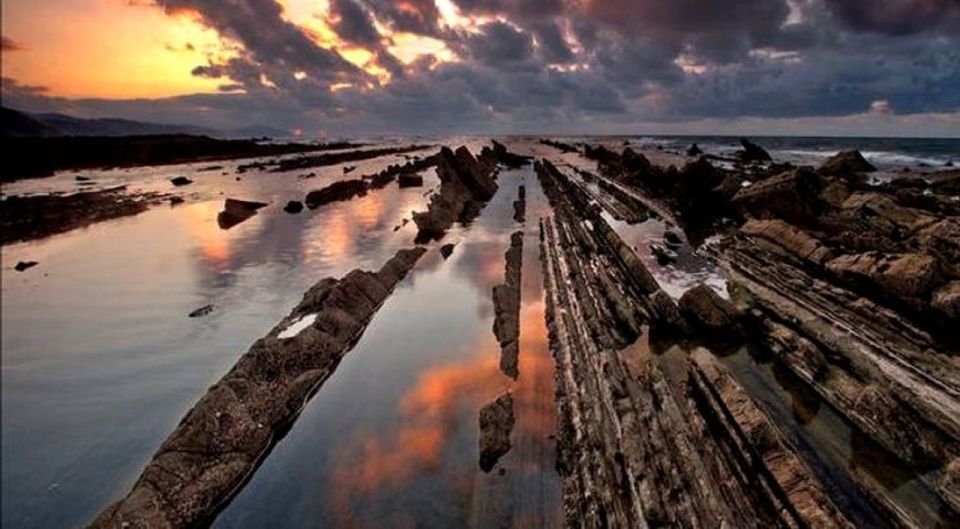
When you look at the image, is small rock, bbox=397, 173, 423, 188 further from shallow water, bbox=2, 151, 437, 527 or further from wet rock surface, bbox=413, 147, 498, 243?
shallow water, bbox=2, 151, 437, 527

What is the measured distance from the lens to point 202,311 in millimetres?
22734

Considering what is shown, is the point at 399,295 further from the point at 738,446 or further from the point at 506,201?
the point at 506,201

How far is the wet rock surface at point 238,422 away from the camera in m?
11.0

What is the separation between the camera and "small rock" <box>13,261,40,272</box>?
26.7 meters

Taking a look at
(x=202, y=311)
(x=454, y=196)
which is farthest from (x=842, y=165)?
(x=202, y=311)

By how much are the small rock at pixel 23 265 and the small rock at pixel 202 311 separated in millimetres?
11588

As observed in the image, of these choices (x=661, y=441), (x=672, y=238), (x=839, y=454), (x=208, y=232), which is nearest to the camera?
(x=661, y=441)

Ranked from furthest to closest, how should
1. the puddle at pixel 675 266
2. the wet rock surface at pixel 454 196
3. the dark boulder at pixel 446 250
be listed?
1. the wet rock surface at pixel 454 196
2. the dark boulder at pixel 446 250
3. the puddle at pixel 675 266

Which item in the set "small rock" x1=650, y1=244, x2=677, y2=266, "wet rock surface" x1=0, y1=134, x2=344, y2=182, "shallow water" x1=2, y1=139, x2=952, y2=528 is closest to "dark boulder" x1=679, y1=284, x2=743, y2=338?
"shallow water" x1=2, y1=139, x2=952, y2=528

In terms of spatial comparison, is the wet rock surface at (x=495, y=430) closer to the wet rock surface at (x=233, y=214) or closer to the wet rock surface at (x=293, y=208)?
the wet rock surface at (x=233, y=214)

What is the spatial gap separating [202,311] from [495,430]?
15644mm

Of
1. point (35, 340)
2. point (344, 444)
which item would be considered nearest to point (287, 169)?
point (35, 340)

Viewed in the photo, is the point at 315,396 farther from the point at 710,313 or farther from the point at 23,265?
the point at 23,265

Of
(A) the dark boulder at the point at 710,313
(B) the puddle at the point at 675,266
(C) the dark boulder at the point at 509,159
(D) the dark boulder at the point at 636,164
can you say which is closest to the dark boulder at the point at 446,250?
(B) the puddle at the point at 675,266
